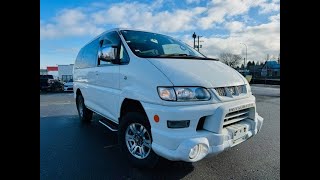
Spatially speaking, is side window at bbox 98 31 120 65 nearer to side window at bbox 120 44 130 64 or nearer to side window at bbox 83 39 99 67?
side window at bbox 120 44 130 64

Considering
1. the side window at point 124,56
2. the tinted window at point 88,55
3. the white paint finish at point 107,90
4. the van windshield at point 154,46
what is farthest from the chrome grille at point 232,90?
the tinted window at point 88,55

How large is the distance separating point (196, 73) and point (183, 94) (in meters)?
0.42

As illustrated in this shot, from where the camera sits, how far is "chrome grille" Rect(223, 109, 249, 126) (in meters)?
3.12

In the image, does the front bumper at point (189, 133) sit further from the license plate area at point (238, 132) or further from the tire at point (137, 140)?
the tire at point (137, 140)

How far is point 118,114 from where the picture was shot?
3.87 meters

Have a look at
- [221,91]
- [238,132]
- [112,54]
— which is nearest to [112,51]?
[112,54]

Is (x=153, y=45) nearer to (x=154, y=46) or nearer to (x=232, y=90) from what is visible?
(x=154, y=46)

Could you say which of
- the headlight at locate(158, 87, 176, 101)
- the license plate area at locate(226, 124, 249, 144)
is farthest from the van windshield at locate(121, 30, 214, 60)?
the license plate area at locate(226, 124, 249, 144)

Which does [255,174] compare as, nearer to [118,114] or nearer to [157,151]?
[157,151]

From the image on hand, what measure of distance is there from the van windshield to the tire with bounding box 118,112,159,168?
3.01 ft

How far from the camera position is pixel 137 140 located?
3385 millimetres

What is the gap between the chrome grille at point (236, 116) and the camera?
3.12m
